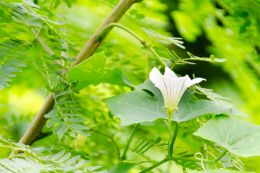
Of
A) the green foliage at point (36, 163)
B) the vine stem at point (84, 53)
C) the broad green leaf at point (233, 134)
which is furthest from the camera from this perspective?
the vine stem at point (84, 53)

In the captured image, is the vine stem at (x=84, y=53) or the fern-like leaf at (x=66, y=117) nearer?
the fern-like leaf at (x=66, y=117)

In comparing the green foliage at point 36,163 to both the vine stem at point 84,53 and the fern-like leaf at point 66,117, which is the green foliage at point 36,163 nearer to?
the fern-like leaf at point 66,117

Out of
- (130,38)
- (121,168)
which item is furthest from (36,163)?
(130,38)

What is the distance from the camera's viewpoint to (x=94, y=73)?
0.68 m

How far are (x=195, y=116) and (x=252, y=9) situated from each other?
240 mm

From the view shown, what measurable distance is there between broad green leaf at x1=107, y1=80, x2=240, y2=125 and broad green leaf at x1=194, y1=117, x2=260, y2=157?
14 mm

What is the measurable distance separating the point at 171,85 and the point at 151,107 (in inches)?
1.5

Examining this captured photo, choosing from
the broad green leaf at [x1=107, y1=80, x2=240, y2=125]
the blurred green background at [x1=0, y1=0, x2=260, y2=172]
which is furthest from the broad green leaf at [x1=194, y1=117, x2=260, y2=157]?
the blurred green background at [x1=0, y1=0, x2=260, y2=172]

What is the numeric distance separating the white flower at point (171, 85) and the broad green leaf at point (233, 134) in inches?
1.7

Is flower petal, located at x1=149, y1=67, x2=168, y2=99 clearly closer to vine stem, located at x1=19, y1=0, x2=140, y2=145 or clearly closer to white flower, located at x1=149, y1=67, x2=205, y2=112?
white flower, located at x1=149, y1=67, x2=205, y2=112

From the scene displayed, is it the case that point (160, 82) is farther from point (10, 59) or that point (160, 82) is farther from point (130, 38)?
point (130, 38)

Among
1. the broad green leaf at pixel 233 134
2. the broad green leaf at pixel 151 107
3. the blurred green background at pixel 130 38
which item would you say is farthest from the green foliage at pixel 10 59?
the broad green leaf at pixel 233 134

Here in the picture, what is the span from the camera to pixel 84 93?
1000mm

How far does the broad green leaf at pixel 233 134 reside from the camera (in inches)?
23.6
